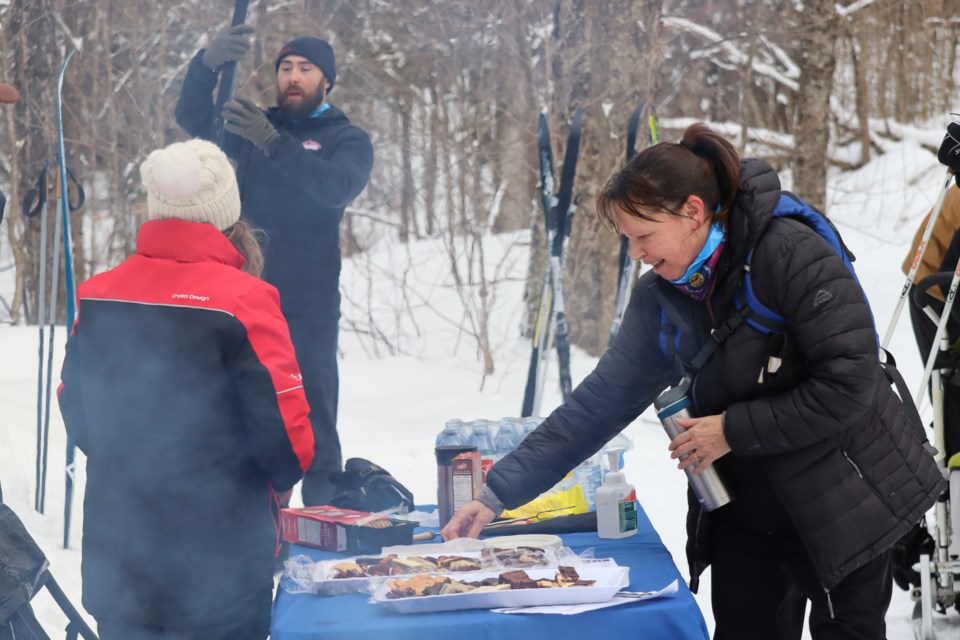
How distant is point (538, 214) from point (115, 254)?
13.0 ft

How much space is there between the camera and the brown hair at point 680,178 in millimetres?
2020

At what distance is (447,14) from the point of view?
9.00 m

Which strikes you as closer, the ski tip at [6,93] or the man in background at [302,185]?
the ski tip at [6,93]

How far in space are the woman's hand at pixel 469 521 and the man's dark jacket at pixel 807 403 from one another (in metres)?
0.52

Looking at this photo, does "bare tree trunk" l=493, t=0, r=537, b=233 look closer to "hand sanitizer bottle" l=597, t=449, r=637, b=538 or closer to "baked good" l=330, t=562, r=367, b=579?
"hand sanitizer bottle" l=597, t=449, r=637, b=538

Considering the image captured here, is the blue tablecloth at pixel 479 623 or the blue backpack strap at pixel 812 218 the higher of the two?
the blue backpack strap at pixel 812 218

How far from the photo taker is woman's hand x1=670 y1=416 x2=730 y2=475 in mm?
2023

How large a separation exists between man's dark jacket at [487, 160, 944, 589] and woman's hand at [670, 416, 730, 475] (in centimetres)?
2

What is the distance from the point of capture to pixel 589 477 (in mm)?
2699

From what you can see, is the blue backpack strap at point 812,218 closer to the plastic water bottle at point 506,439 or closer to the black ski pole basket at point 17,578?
the plastic water bottle at point 506,439

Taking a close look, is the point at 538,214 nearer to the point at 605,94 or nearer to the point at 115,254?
the point at 605,94

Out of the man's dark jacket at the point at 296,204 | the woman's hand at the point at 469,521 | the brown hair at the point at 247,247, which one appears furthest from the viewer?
the man's dark jacket at the point at 296,204

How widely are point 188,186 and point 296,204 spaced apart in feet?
5.47

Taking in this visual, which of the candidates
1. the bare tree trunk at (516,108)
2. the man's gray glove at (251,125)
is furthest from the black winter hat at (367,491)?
the bare tree trunk at (516,108)
